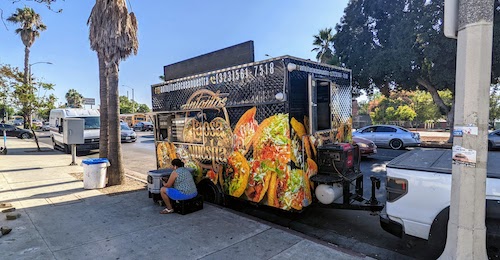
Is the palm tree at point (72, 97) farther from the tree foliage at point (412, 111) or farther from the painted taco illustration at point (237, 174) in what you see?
the painted taco illustration at point (237, 174)

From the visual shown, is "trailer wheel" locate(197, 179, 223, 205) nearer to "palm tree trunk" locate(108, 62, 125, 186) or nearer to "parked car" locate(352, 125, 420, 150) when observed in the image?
"palm tree trunk" locate(108, 62, 125, 186)

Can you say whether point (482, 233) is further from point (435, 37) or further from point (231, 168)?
point (435, 37)

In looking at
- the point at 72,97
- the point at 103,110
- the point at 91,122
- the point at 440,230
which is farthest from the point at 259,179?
the point at 72,97

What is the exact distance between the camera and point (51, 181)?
880cm

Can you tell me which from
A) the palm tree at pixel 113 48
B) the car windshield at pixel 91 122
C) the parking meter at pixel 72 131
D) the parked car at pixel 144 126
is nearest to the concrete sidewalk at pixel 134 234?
the palm tree at pixel 113 48

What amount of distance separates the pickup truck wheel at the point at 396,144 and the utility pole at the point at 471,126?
1500 centimetres

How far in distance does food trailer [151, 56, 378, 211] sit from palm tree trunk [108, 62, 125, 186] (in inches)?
109

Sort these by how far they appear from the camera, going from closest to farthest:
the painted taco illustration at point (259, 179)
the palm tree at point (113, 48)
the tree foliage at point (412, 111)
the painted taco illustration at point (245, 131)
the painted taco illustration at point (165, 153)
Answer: the painted taco illustration at point (259, 179), the painted taco illustration at point (245, 131), the painted taco illustration at point (165, 153), the palm tree at point (113, 48), the tree foliage at point (412, 111)

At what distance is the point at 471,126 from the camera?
2723 mm

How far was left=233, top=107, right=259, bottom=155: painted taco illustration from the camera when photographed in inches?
205

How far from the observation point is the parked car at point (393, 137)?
53.6 feet

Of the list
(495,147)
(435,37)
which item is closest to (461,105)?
(495,147)

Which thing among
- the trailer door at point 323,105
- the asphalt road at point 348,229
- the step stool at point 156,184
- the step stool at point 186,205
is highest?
the trailer door at point 323,105

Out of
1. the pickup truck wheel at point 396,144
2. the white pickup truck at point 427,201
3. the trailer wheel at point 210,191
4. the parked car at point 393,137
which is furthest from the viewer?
the pickup truck wheel at point 396,144
